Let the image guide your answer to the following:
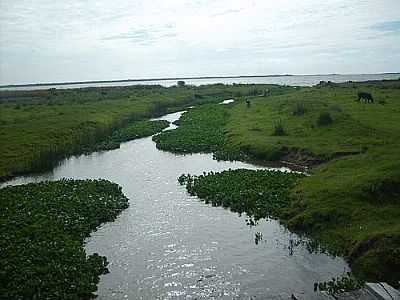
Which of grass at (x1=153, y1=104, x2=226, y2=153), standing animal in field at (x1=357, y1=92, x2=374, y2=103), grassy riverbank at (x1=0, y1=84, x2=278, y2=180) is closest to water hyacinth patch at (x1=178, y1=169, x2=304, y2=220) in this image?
grass at (x1=153, y1=104, x2=226, y2=153)

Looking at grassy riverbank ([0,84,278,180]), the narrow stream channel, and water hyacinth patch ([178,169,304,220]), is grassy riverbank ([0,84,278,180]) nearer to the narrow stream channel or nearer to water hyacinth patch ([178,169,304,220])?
the narrow stream channel

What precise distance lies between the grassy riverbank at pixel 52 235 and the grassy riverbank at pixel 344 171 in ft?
34.0

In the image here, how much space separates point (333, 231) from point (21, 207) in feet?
54.1

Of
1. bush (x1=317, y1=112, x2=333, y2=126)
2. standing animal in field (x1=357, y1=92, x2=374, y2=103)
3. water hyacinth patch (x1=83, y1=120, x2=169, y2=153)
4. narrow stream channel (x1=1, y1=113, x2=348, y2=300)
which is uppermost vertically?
standing animal in field (x1=357, y1=92, x2=374, y2=103)

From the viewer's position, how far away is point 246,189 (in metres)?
27.1

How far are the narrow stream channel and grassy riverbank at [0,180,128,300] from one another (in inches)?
33.9

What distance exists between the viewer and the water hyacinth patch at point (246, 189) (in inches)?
959

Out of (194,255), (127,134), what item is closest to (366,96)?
(127,134)

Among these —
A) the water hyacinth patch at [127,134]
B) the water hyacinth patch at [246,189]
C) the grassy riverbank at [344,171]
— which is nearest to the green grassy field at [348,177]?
the grassy riverbank at [344,171]

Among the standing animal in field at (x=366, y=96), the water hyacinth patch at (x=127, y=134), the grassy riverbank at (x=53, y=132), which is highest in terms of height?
the standing animal in field at (x=366, y=96)

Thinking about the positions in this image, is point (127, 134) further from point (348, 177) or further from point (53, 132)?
point (348, 177)

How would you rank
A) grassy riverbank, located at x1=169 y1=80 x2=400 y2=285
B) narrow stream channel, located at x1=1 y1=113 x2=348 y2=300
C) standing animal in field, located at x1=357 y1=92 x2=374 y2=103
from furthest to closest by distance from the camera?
standing animal in field, located at x1=357 y1=92 x2=374 y2=103, grassy riverbank, located at x1=169 y1=80 x2=400 y2=285, narrow stream channel, located at x1=1 y1=113 x2=348 y2=300

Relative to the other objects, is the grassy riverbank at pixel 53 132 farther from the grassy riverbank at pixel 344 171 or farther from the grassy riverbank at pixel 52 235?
A: the grassy riverbank at pixel 344 171

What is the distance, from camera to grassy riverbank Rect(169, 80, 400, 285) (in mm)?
17516
